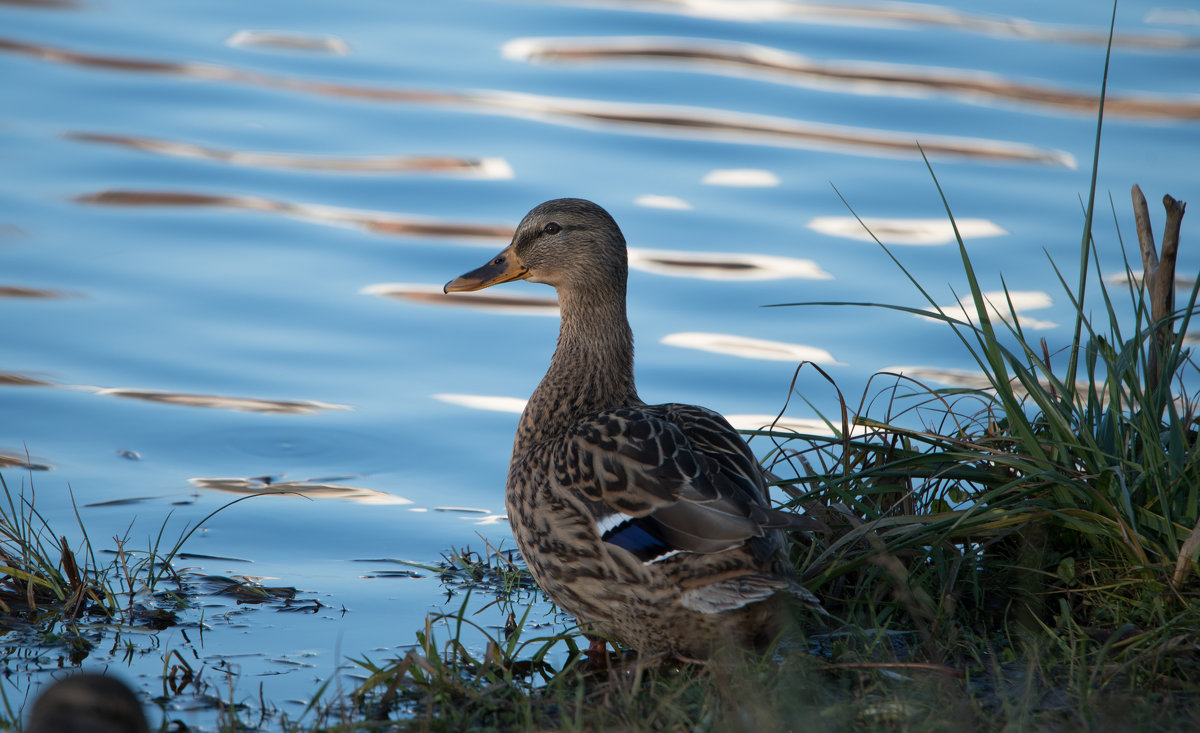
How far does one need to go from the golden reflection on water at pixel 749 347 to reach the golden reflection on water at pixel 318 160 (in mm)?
2643

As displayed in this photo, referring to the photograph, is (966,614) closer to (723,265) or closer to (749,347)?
(749,347)

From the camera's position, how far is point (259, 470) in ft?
20.0

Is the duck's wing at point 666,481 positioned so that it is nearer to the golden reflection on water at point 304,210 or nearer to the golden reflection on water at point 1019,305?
the golden reflection on water at point 1019,305

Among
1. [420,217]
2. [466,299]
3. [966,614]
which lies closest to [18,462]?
[466,299]

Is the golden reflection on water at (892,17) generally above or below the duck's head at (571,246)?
above

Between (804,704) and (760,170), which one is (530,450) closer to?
(804,704)

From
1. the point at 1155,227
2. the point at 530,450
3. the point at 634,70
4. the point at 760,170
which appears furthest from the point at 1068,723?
the point at 634,70

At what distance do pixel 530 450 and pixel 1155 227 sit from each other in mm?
5170

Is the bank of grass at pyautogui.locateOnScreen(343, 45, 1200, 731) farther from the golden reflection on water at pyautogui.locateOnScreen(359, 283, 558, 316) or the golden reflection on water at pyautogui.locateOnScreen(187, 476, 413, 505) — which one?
the golden reflection on water at pyautogui.locateOnScreen(359, 283, 558, 316)

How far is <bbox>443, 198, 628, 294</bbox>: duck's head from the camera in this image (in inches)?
205

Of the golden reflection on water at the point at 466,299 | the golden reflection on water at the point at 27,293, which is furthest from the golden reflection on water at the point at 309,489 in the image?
the golden reflection on water at the point at 27,293

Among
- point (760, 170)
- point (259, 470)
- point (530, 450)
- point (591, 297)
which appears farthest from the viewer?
point (760, 170)

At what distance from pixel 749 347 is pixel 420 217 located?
8.90 feet

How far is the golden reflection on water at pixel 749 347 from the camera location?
7.16 metres
